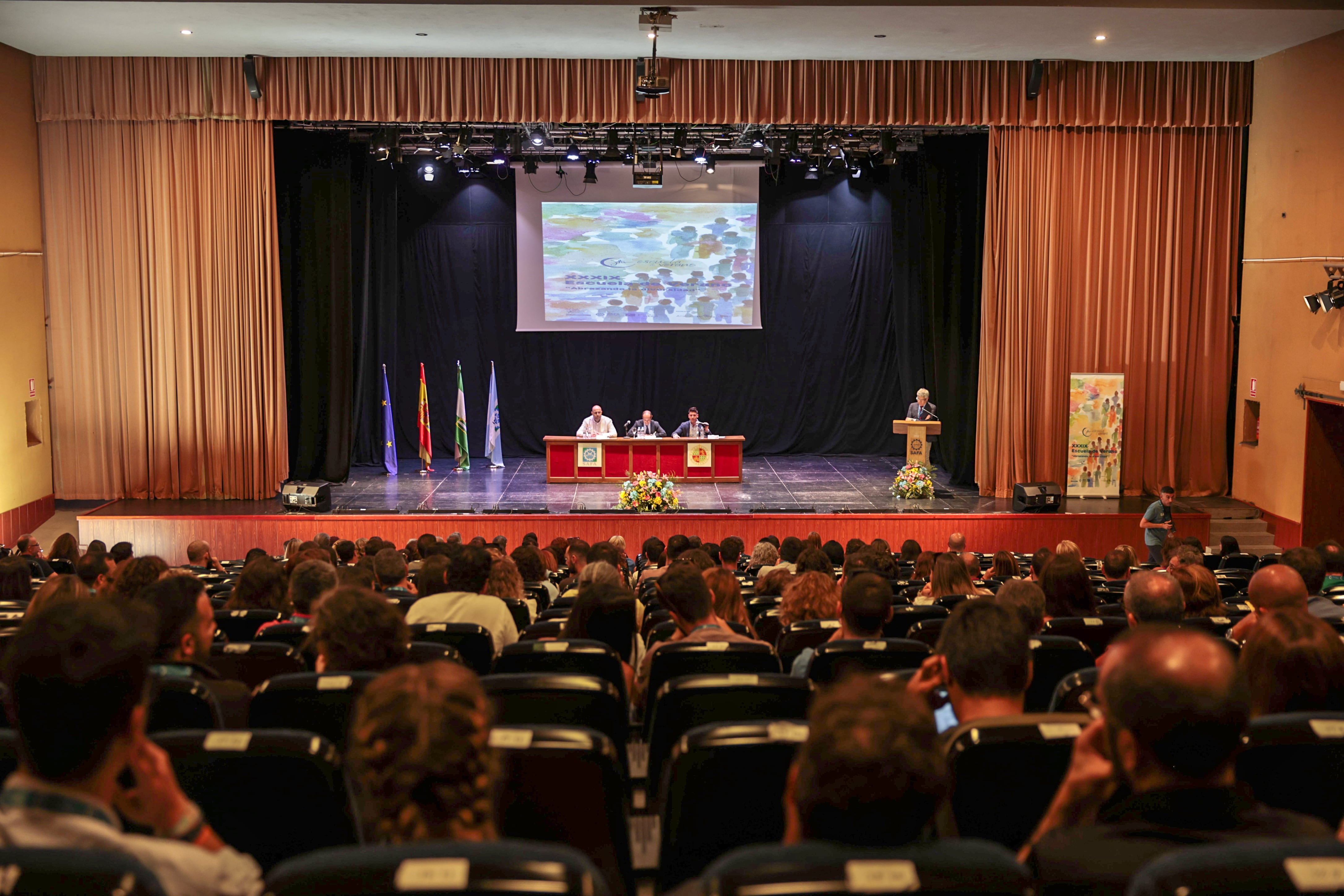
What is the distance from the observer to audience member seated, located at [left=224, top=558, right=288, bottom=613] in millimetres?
5316

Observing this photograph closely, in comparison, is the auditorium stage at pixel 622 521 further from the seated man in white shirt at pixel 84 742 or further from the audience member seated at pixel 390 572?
the seated man in white shirt at pixel 84 742

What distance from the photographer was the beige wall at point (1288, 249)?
41.7ft

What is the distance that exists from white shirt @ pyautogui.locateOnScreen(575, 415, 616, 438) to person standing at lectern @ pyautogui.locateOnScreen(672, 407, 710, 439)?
0.93 metres

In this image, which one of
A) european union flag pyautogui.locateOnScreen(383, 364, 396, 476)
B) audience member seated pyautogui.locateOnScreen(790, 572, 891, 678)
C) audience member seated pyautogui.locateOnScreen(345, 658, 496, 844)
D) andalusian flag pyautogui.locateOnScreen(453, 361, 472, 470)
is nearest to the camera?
audience member seated pyautogui.locateOnScreen(345, 658, 496, 844)

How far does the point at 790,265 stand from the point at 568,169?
408cm

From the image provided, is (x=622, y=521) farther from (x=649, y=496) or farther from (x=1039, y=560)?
(x=1039, y=560)

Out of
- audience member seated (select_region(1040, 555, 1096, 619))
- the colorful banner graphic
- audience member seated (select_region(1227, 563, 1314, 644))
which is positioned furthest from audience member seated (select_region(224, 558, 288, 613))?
the colorful banner graphic

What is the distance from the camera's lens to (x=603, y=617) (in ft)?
14.1

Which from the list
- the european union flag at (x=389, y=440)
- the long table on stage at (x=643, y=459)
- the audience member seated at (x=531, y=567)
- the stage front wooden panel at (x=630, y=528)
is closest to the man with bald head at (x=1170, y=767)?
the audience member seated at (x=531, y=567)

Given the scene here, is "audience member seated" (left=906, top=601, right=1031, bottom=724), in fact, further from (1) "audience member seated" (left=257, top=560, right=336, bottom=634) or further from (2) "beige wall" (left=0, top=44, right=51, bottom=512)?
(2) "beige wall" (left=0, top=44, right=51, bottom=512)

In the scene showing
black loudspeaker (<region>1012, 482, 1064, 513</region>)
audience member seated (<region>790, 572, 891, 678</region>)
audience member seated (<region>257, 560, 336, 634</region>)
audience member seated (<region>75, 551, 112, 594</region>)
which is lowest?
black loudspeaker (<region>1012, 482, 1064, 513</region>)

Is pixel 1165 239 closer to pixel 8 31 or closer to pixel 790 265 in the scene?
pixel 790 265

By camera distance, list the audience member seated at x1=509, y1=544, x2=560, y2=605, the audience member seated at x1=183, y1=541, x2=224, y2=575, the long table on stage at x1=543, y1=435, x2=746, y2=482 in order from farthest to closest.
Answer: the long table on stage at x1=543, y1=435, x2=746, y2=482, the audience member seated at x1=183, y1=541, x2=224, y2=575, the audience member seated at x1=509, y1=544, x2=560, y2=605

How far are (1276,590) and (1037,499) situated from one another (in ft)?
32.2
